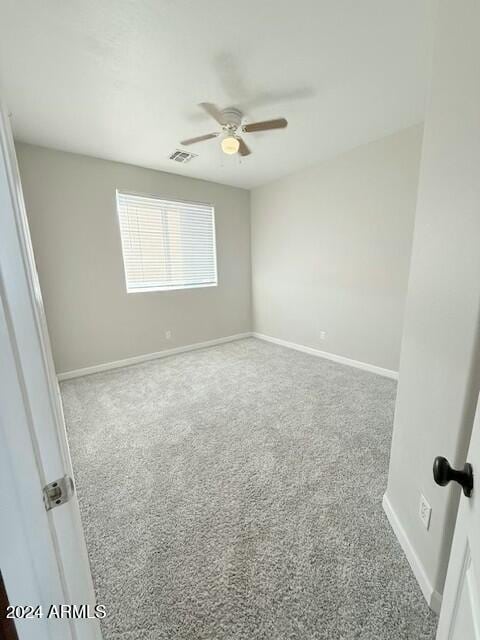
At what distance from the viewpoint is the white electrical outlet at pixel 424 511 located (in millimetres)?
1014

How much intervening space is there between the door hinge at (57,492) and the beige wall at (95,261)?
3.13 meters

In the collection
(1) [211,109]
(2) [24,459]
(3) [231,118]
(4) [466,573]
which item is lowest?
(4) [466,573]

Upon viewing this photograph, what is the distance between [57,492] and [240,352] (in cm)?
364

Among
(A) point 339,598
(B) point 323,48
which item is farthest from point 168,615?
(B) point 323,48

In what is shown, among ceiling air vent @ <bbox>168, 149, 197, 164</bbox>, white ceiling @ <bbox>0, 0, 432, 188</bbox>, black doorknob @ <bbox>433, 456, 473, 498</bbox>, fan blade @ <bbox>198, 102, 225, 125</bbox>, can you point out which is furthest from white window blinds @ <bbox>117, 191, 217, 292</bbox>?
black doorknob @ <bbox>433, 456, 473, 498</bbox>

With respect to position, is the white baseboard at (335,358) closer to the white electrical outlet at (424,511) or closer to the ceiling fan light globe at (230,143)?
the white electrical outlet at (424,511)

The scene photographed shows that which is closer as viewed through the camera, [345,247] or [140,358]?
[345,247]

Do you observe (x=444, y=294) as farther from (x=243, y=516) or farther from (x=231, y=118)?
(x=231, y=118)

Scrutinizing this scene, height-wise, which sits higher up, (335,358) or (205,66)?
(205,66)

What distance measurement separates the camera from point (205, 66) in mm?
1734

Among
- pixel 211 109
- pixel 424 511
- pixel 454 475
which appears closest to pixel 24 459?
pixel 454 475

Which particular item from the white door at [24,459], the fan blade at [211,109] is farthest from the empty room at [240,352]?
the fan blade at [211,109]

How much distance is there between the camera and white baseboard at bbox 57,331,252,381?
3.27 meters

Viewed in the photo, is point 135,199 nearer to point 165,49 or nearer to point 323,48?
point 165,49
